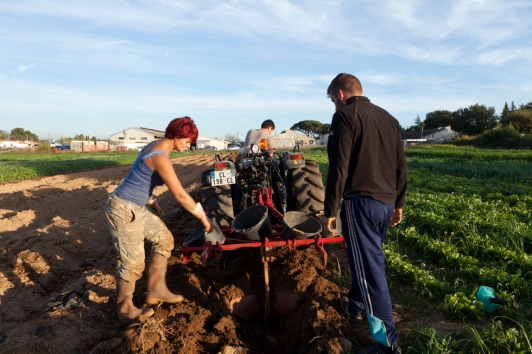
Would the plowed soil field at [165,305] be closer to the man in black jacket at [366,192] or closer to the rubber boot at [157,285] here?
the rubber boot at [157,285]

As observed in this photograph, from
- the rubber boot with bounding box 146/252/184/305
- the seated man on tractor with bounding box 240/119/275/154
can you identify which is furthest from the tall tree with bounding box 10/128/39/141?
the rubber boot with bounding box 146/252/184/305

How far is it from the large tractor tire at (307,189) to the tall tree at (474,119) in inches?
2483

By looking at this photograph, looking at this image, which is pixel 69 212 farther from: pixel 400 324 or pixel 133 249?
pixel 400 324

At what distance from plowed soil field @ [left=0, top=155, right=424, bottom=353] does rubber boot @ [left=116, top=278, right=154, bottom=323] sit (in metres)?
0.08

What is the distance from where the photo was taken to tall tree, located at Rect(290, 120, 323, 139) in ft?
314

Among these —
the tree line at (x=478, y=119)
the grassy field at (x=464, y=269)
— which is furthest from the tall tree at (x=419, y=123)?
the grassy field at (x=464, y=269)

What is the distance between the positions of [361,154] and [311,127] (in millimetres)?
95306

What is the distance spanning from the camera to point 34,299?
4199mm

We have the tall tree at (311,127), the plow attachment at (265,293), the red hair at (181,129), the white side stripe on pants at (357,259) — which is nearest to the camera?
the white side stripe on pants at (357,259)

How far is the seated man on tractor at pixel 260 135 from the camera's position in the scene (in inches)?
234

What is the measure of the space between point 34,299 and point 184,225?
125 inches

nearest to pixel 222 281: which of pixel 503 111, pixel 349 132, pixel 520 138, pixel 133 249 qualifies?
pixel 133 249

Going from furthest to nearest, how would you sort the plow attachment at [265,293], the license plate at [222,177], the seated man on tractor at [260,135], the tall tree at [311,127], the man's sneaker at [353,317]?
the tall tree at [311,127], the seated man on tractor at [260,135], the license plate at [222,177], the plow attachment at [265,293], the man's sneaker at [353,317]

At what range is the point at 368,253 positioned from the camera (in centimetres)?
280
